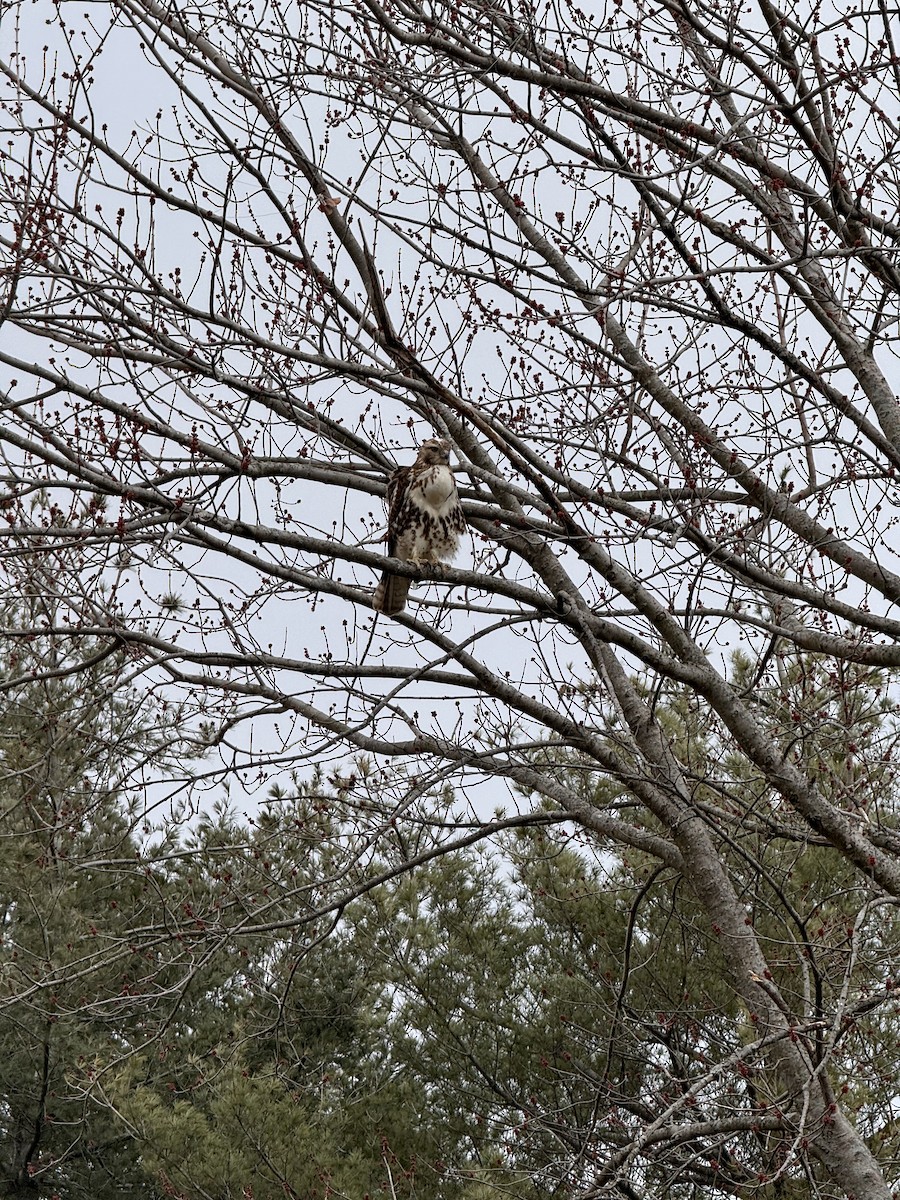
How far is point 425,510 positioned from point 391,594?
739 millimetres

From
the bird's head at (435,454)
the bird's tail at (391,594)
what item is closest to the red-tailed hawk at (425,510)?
the bird's head at (435,454)

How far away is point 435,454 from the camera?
5.66 meters

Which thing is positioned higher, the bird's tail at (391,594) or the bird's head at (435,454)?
the bird's head at (435,454)

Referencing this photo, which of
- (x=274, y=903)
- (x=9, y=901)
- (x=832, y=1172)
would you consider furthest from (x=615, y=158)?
(x=9, y=901)

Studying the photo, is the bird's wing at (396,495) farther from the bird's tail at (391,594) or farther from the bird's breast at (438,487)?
the bird's tail at (391,594)

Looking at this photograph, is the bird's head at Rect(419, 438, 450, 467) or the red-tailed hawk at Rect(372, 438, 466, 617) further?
the bird's head at Rect(419, 438, 450, 467)

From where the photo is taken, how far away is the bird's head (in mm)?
5660

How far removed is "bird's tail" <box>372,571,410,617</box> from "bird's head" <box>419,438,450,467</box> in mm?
877

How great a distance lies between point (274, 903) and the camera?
4773 millimetres

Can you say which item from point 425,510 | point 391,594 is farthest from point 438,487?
point 391,594

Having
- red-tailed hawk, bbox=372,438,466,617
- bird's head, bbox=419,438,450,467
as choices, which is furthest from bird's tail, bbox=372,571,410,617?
bird's head, bbox=419,438,450,467

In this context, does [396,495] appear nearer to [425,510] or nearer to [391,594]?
[425,510]

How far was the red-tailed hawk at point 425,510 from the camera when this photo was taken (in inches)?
218

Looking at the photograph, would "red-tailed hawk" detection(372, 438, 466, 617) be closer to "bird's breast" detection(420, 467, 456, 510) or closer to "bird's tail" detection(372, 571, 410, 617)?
"bird's breast" detection(420, 467, 456, 510)
